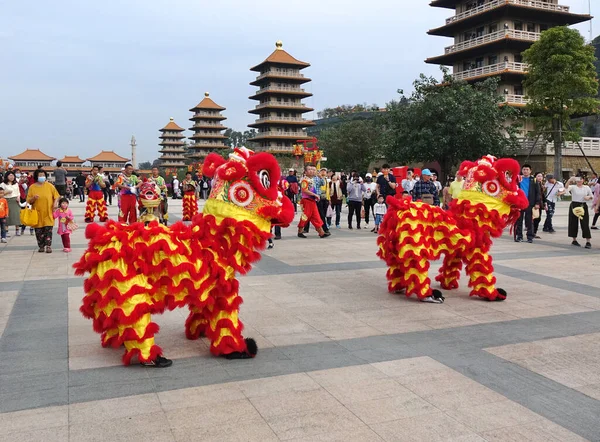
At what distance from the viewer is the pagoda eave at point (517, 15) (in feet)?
107

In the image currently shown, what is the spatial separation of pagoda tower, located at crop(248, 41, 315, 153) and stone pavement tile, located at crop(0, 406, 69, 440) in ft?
165

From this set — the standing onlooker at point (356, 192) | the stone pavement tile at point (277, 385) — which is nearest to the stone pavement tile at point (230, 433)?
the stone pavement tile at point (277, 385)

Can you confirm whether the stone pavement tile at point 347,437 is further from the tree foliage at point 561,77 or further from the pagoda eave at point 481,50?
the pagoda eave at point 481,50

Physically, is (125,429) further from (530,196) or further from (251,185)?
(530,196)

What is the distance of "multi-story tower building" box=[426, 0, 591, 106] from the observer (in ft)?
107

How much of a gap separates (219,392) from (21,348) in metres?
1.93

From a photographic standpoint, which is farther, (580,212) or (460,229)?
(580,212)

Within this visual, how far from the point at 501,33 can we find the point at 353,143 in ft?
44.3

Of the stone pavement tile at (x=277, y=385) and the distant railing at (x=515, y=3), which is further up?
the distant railing at (x=515, y=3)

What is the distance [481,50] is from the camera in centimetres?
3456

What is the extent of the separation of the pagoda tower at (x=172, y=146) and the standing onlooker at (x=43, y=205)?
7073 centimetres

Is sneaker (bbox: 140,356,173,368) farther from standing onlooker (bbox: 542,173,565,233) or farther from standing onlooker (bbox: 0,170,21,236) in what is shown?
standing onlooker (bbox: 542,173,565,233)

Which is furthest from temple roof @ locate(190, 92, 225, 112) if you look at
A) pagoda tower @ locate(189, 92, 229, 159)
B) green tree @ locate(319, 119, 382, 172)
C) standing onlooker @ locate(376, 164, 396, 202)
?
standing onlooker @ locate(376, 164, 396, 202)

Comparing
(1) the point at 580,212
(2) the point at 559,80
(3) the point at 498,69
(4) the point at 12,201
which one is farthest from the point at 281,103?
(1) the point at 580,212
